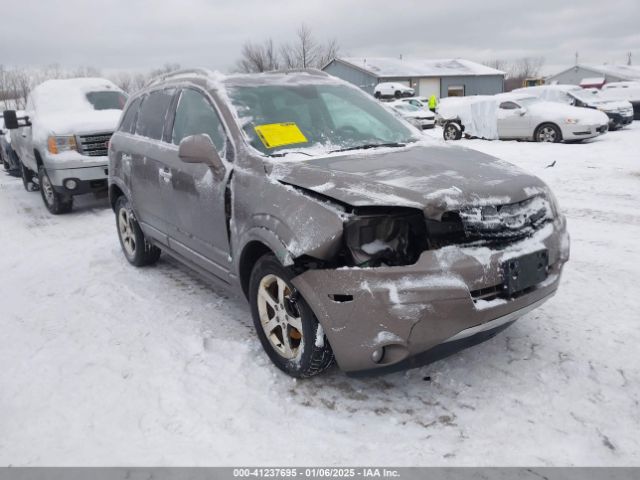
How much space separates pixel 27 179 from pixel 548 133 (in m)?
12.8

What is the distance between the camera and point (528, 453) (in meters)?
2.38

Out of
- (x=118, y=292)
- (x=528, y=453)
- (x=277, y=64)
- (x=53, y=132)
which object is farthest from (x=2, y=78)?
(x=528, y=453)

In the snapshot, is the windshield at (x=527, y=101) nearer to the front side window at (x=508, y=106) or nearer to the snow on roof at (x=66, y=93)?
the front side window at (x=508, y=106)

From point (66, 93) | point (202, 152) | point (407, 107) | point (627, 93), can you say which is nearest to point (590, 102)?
point (627, 93)

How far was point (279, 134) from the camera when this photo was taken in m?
3.48

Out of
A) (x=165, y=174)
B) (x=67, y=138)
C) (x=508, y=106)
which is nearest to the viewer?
(x=165, y=174)

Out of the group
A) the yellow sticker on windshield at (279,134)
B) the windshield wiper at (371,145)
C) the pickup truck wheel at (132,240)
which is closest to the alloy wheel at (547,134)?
the windshield wiper at (371,145)

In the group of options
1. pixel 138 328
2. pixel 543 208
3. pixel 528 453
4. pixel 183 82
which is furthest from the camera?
pixel 183 82

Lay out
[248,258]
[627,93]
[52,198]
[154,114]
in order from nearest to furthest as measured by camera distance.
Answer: [248,258] → [154,114] → [52,198] → [627,93]

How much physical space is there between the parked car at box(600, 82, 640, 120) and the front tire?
708 cm

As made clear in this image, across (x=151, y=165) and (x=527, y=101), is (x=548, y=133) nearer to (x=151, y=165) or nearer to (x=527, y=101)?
(x=527, y=101)

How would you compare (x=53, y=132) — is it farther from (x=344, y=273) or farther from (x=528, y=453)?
(x=528, y=453)

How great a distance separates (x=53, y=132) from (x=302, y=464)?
7245 mm

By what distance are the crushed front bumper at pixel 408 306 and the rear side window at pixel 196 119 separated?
4.83ft
